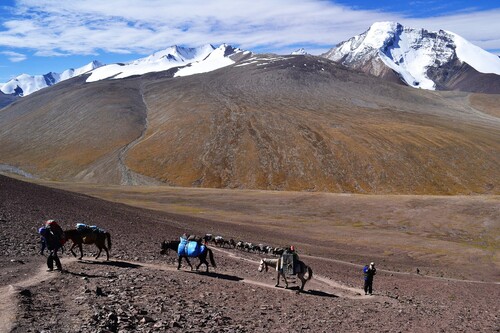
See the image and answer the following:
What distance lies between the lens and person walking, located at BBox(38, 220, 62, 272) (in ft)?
64.8

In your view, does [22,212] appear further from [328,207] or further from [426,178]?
[426,178]

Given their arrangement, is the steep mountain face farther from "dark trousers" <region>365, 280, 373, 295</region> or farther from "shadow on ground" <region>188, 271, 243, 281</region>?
"shadow on ground" <region>188, 271, 243, 281</region>

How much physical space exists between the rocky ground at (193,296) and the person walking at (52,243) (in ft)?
1.57

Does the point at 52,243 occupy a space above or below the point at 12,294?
above

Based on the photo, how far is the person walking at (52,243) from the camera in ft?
64.8

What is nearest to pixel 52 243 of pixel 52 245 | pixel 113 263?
pixel 52 245

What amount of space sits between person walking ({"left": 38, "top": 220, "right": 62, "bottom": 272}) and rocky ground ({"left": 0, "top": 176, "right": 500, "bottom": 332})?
0.48 metres

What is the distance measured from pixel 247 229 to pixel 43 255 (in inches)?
1243

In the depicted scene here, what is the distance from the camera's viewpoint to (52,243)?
20.1 meters

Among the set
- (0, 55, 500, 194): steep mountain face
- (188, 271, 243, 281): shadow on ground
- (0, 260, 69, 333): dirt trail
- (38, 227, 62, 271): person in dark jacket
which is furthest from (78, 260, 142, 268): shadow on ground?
(0, 55, 500, 194): steep mountain face

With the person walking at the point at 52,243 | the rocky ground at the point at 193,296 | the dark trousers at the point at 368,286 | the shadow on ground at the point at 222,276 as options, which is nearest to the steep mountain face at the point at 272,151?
the rocky ground at the point at 193,296

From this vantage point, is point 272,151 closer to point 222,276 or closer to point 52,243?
point 222,276

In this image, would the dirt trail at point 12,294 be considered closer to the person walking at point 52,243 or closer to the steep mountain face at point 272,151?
the person walking at point 52,243

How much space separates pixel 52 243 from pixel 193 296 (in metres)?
6.41
